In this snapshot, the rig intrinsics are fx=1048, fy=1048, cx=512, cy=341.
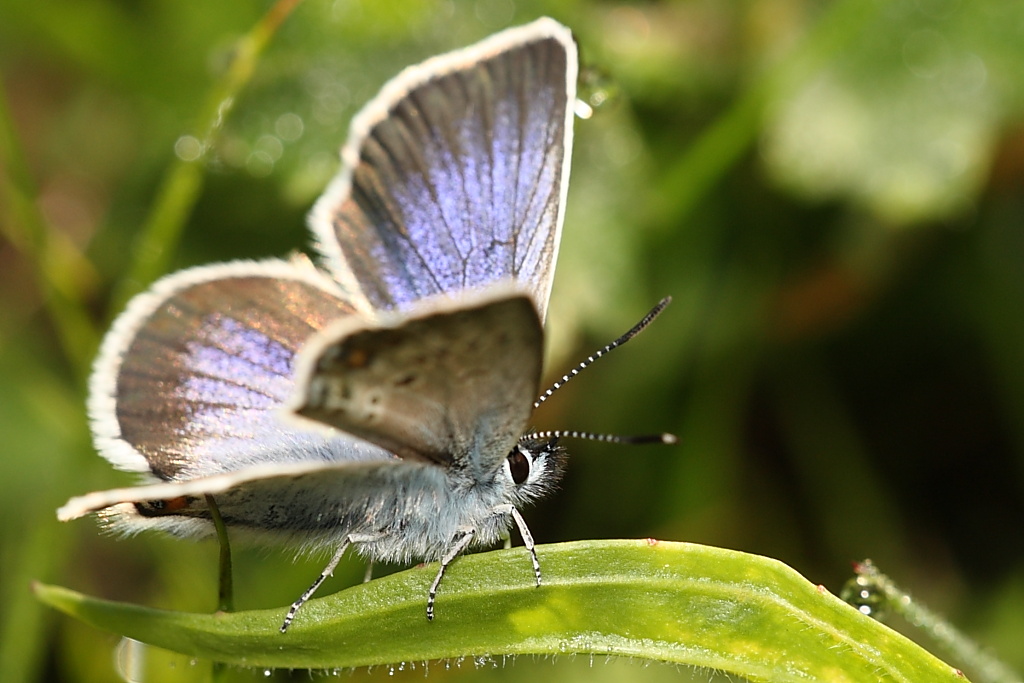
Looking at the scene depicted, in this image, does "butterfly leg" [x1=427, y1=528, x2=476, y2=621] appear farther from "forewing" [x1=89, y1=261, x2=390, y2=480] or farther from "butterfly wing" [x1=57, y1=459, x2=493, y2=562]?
"forewing" [x1=89, y1=261, x2=390, y2=480]

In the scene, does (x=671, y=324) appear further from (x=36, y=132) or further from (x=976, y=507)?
(x=36, y=132)

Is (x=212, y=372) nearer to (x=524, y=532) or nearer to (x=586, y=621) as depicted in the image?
(x=524, y=532)

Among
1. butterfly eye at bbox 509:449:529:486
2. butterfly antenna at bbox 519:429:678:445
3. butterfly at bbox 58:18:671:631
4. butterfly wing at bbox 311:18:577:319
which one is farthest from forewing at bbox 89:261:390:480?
butterfly antenna at bbox 519:429:678:445

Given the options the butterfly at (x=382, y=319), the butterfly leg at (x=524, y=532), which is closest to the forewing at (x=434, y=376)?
the butterfly at (x=382, y=319)

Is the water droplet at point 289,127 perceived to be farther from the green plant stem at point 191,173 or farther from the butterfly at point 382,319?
the butterfly at point 382,319

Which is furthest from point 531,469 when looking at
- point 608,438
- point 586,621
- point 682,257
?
point 682,257

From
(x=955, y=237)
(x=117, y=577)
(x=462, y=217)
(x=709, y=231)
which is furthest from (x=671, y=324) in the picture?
(x=117, y=577)
